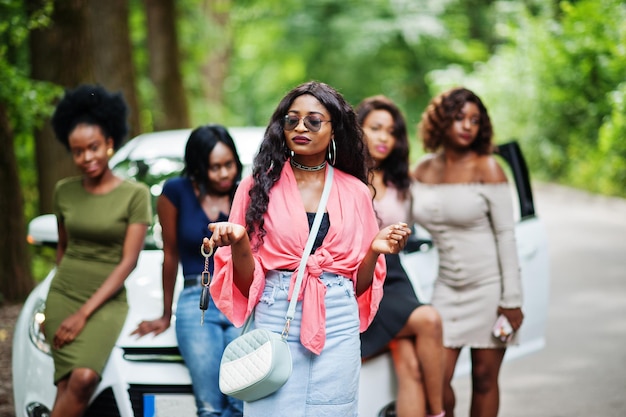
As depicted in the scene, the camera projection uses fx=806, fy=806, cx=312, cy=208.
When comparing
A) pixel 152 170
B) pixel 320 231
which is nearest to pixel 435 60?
pixel 152 170

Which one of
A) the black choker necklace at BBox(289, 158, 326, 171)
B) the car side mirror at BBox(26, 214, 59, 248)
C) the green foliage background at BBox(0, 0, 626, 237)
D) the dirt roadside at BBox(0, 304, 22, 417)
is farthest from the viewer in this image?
the green foliage background at BBox(0, 0, 626, 237)

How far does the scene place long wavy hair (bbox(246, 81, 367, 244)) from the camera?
2.93m

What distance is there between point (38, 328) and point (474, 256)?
90.8 inches

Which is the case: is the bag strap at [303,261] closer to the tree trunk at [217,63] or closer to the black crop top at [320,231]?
the black crop top at [320,231]

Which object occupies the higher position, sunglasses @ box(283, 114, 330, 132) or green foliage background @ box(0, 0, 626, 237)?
green foliage background @ box(0, 0, 626, 237)

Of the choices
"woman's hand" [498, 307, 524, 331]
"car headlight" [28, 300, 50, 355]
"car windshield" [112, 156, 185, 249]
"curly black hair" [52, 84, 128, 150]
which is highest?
"curly black hair" [52, 84, 128, 150]

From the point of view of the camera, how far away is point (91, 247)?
4.21 metres

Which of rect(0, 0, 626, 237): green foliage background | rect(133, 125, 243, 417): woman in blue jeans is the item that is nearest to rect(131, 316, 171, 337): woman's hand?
rect(133, 125, 243, 417): woman in blue jeans

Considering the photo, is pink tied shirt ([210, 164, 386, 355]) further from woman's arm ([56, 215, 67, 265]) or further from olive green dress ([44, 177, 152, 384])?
woman's arm ([56, 215, 67, 265])

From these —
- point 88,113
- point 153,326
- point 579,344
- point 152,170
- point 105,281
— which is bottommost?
point 579,344

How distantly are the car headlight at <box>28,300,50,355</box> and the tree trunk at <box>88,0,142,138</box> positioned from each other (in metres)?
6.20

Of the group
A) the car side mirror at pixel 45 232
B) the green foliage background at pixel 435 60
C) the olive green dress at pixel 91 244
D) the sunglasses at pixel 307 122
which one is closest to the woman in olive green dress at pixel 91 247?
the olive green dress at pixel 91 244

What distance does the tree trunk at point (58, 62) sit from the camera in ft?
26.4

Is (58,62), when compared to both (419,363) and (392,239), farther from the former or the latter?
(392,239)
